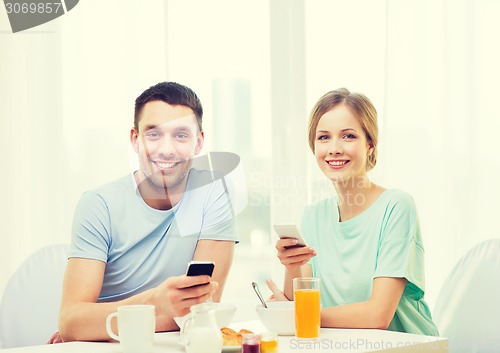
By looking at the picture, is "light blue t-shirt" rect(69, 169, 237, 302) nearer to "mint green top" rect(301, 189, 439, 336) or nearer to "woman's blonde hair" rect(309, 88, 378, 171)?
"mint green top" rect(301, 189, 439, 336)

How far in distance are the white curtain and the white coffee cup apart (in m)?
1.40

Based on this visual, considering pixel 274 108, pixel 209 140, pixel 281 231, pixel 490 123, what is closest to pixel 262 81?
pixel 274 108

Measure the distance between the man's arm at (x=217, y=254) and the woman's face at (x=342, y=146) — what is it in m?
0.36

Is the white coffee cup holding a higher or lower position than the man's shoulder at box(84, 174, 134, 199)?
lower

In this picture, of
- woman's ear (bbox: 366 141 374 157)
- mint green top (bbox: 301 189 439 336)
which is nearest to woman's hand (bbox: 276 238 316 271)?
mint green top (bbox: 301 189 439 336)

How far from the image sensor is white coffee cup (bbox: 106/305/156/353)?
4.71ft

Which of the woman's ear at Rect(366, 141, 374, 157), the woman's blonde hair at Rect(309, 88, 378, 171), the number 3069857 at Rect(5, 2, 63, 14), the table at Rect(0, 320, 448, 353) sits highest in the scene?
the number 3069857 at Rect(5, 2, 63, 14)

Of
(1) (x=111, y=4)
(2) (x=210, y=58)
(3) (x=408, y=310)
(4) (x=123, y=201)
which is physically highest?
(1) (x=111, y=4)

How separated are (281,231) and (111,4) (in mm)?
1426

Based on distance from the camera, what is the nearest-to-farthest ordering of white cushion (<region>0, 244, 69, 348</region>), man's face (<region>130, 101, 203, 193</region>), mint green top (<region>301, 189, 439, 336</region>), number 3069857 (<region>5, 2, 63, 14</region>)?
mint green top (<region>301, 189, 439, 336</region>), man's face (<region>130, 101, 203, 193</region>), white cushion (<region>0, 244, 69, 348</region>), number 3069857 (<region>5, 2, 63, 14</region>)

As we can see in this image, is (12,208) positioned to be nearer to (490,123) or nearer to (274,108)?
(274,108)

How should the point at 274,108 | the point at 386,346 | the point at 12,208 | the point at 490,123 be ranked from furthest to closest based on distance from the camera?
1. the point at 274,108
2. the point at 12,208
3. the point at 490,123
4. the point at 386,346

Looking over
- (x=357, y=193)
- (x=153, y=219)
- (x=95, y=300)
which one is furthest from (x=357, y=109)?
(x=95, y=300)

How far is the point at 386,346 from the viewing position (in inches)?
59.5
